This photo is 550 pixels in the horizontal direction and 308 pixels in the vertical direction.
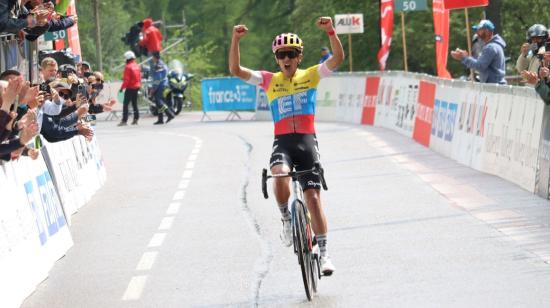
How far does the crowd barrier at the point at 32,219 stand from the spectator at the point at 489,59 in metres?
7.06

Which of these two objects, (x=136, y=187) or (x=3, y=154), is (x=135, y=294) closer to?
(x=3, y=154)

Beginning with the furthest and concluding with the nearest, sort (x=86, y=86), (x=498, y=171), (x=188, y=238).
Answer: (x=86, y=86)
(x=498, y=171)
(x=188, y=238)

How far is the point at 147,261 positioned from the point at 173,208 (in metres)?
4.53

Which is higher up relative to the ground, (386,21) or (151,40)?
(386,21)

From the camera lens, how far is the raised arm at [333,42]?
11.1 metres

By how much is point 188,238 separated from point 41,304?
3.75 m

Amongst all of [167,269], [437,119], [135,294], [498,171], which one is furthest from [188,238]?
[437,119]

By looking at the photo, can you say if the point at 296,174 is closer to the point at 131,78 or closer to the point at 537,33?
the point at 537,33

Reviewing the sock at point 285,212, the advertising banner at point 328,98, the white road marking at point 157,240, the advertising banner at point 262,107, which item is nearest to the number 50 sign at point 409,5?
the advertising banner at point 328,98

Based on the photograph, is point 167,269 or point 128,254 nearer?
point 167,269

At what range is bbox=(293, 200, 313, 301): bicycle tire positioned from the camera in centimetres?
1033

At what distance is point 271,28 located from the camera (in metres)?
76.9

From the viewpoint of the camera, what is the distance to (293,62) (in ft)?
37.2

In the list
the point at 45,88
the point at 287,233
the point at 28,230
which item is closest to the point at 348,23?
the point at 45,88
